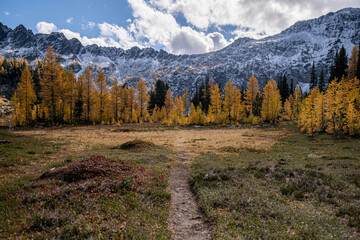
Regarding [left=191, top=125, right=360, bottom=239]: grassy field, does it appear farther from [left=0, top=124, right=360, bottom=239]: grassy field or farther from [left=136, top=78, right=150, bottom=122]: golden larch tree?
[left=136, top=78, right=150, bottom=122]: golden larch tree

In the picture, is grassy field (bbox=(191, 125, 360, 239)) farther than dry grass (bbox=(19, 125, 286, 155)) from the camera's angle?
No

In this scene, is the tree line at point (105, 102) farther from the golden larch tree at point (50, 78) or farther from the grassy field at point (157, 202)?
the grassy field at point (157, 202)

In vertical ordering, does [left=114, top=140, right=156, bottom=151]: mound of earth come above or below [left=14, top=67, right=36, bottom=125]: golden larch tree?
below

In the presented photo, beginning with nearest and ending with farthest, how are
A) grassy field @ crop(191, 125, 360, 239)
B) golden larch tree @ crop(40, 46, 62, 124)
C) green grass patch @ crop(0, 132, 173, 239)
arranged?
green grass patch @ crop(0, 132, 173, 239) < grassy field @ crop(191, 125, 360, 239) < golden larch tree @ crop(40, 46, 62, 124)

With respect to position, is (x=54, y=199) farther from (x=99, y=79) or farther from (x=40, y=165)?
(x=99, y=79)

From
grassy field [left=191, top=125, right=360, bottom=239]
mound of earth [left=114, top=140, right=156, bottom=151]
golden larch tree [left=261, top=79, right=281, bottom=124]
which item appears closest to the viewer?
grassy field [left=191, top=125, right=360, bottom=239]

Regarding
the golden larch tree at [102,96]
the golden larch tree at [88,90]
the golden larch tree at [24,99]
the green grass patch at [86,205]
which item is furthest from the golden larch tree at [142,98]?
the green grass patch at [86,205]

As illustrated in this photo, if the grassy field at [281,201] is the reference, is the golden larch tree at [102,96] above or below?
above

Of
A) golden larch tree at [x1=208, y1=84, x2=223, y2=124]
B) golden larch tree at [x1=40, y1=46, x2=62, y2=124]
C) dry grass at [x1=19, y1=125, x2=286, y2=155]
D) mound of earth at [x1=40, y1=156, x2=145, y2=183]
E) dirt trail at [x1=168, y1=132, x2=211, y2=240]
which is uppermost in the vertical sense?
golden larch tree at [x1=40, y1=46, x2=62, y2=124]

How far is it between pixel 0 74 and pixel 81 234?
173m

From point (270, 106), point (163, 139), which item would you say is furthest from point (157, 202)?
point (270, 106)

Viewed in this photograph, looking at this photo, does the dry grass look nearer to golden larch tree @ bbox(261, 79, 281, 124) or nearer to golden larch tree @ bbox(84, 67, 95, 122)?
golden larch tree @ bbox(84, 67, 95, 122)

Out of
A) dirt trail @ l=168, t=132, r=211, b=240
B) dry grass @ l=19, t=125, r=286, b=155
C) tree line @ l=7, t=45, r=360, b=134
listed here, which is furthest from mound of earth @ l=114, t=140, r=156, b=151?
tree line @ l=7, t=45, r=360, b=134

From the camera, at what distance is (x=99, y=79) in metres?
52.6
